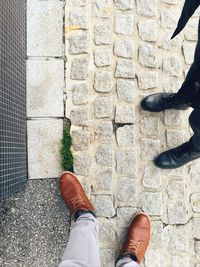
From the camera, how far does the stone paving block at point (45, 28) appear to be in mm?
3398

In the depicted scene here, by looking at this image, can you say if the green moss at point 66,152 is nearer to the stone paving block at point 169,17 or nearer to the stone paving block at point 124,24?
the stone paving block at point 124,24

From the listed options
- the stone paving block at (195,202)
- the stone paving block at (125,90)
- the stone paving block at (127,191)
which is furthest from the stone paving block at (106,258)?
the stone paving block at (125,90)

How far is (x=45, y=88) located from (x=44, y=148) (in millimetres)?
518

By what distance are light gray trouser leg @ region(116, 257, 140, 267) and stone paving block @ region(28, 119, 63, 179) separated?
0.88 metres

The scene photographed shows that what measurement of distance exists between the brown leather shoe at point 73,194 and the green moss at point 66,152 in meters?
0.07

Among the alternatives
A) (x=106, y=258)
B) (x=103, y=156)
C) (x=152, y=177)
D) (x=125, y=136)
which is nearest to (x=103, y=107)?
(x=125, y=136)

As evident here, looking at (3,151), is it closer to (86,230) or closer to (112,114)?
(86,230)

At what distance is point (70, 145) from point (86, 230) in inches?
29.6

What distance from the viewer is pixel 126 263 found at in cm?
308

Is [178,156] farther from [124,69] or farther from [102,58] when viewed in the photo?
[102,58]

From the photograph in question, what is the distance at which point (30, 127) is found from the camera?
3324 mm

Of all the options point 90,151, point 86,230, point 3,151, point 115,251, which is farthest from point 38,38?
point 115,251

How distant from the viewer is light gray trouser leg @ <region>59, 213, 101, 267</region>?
8.74ft

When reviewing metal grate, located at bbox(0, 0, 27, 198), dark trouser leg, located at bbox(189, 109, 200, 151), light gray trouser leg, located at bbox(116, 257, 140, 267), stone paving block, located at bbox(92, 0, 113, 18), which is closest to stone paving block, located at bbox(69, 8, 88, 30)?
stone paving block, located at bbox(92, 0, 113, 18)
